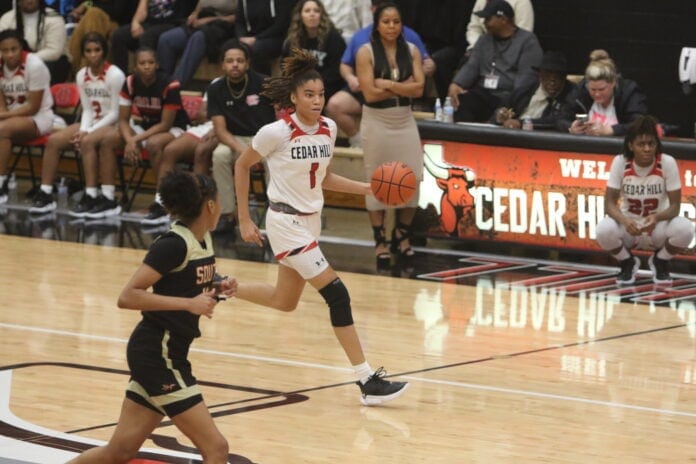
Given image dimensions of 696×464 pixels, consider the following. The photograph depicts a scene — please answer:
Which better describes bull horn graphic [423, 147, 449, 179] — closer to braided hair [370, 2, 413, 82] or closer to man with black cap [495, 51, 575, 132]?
man with black cap [495, 51, 575, 132]

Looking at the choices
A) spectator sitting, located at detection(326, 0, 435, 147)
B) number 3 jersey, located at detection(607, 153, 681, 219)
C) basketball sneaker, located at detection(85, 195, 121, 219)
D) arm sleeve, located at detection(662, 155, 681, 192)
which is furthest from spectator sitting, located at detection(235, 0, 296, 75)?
arm sleeve, located at detection(662, 155, 681, 192)

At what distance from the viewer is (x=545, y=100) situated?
43.8 feet

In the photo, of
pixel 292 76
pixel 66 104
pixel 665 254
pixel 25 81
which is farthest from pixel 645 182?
pixel 66 104

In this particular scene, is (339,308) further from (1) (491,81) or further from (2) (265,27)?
(2) (265,27)

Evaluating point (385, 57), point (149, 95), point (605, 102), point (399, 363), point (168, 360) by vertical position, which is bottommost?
point (399, 363)

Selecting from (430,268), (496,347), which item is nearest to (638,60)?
(430,268)

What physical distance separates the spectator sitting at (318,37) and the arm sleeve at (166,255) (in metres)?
8.39

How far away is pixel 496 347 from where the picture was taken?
9320mm

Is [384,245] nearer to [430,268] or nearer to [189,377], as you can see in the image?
[430,268]

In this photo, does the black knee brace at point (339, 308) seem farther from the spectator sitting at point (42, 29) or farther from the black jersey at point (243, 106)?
the spectator sitting at point (42, 29)

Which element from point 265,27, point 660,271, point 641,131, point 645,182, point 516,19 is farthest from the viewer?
point 265,27

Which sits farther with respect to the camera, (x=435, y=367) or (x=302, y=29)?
(x=302, y=29)

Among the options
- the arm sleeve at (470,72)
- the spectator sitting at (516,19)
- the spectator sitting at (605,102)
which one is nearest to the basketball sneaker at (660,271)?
the spectator sitting at (605,102)

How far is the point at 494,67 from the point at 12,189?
5.91 metres
